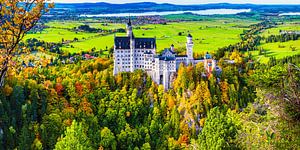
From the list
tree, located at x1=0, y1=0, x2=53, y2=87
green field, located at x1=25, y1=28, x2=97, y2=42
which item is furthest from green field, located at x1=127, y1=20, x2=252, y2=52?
tree, located at x1=0, y1=0, x2=53, y2=87

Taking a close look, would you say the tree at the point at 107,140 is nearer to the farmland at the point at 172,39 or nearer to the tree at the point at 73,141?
the tree at the point at 73,141

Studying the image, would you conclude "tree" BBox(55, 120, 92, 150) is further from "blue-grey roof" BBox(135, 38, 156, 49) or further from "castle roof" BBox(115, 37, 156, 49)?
"blue-grey roof" BBox(135, 38, 156, 49)

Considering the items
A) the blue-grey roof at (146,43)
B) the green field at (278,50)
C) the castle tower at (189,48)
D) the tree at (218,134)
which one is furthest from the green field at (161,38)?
the tree at (218,134)

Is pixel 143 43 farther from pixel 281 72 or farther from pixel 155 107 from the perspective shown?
pixel 281 72

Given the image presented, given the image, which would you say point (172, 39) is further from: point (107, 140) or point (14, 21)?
point (14, 21)

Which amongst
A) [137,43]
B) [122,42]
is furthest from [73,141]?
[137,43]

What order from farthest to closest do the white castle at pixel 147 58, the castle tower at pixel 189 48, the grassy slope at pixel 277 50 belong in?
the grassy slope at pixel 277 50 → the white castle at pixel 147 58 → the castle tower at pixel 189 48
